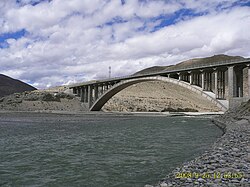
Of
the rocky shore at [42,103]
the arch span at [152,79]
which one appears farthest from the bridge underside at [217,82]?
the rocky shore at [42,103]

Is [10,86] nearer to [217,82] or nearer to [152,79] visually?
[152,79]

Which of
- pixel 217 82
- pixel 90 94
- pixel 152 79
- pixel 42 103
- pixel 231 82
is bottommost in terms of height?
pixel 42 103

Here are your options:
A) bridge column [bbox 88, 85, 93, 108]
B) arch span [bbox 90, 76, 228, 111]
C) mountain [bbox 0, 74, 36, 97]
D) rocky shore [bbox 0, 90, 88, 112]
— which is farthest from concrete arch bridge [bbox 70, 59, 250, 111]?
mountain [bbox 0, 74, 36, 97]

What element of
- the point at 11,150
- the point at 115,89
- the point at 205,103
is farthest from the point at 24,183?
the point at 205,103

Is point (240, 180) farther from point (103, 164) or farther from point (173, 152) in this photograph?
point (173, 152)

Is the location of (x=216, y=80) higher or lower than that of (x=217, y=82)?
higher

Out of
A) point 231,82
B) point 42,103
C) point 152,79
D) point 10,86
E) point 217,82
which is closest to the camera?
point 231,82

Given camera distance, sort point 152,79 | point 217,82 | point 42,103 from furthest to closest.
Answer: point 42,103 → point 152,79 → point 217,82

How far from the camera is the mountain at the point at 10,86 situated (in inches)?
6353

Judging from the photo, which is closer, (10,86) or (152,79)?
(152,79)

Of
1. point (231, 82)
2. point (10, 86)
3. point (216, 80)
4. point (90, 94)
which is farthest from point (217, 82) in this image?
point (10, 86)

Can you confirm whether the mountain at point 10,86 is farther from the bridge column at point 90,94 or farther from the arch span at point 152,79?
the arch span at point 152,79

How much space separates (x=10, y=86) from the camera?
568 ft

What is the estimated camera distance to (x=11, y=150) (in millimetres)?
13992
